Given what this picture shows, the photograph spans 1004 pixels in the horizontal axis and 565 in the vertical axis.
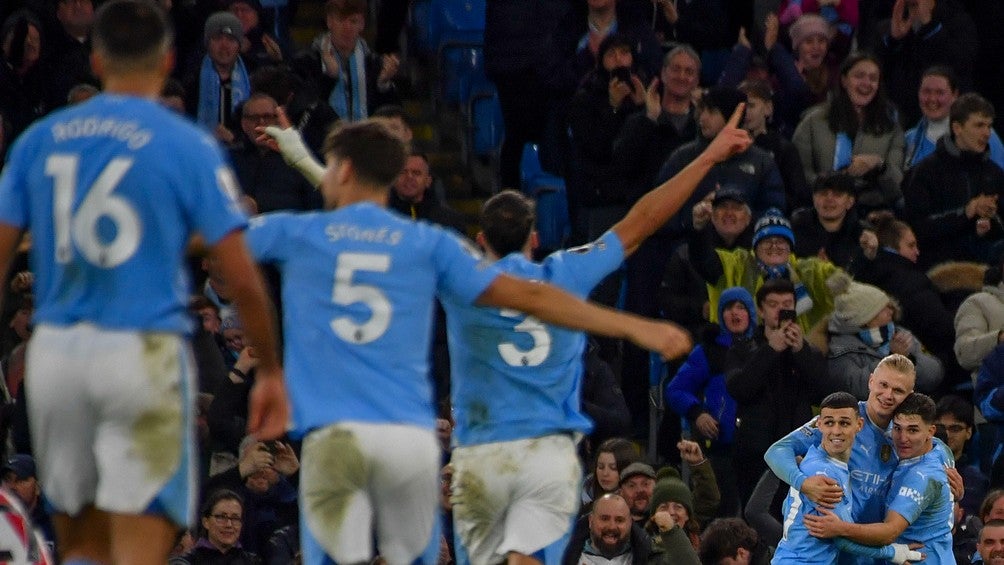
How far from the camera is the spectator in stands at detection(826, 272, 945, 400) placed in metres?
14.6

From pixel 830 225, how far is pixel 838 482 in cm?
410

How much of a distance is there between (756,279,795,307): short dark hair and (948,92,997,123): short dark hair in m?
2.53

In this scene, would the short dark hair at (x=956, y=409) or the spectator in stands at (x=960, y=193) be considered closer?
the short dark hair at (x=956, y=409)

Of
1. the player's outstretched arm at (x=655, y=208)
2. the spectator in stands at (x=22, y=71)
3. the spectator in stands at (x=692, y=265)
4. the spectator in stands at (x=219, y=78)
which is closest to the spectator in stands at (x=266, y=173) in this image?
the spectator in stands at (x=219, y=78)

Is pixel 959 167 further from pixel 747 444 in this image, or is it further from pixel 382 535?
pixel 382 535

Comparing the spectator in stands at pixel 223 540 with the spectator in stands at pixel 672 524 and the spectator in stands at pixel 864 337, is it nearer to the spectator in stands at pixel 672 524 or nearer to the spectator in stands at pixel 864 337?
the spectator in stands at pixel 672 524

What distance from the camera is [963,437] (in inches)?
573

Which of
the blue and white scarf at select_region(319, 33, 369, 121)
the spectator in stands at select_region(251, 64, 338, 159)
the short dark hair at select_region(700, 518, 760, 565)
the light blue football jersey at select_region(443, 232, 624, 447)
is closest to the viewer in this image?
the light blue football jersey at select_region(443, 232, 624, 447)

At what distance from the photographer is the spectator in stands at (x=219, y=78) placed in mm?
15844

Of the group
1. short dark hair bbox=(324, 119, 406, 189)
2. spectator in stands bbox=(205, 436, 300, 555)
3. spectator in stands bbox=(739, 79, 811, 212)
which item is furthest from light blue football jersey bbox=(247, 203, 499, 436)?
spectator in stands bbox=(739, 79, 811, 212)

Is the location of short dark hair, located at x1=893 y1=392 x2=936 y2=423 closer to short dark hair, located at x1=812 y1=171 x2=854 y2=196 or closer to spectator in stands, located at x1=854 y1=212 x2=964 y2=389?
spectator in stands, located at x1=854 y1=212 x2=964 y2=389

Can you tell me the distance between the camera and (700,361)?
14.5 meters

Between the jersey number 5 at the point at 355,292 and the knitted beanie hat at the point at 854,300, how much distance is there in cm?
750

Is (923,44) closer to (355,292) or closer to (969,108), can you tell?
(969,108)
